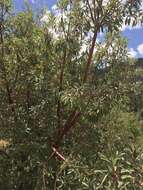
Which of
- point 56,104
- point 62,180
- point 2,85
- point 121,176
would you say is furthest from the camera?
point 2,85

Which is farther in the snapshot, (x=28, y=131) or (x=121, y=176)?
(x=28, y=131)

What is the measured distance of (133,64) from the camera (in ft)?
37.1

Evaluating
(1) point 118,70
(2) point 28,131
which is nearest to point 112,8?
(1) point 118,70

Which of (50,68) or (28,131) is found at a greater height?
(50,68)

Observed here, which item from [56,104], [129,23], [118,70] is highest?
[129,23]

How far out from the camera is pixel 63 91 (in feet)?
31.7

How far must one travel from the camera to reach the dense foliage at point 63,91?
9.80m

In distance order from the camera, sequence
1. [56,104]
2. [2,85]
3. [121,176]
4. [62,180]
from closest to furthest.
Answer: [121,176] → [62,180] → [56,104] → [2,85]

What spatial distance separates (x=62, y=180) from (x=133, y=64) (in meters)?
3.09

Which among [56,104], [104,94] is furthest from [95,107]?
[56,104]

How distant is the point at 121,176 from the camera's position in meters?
8.05

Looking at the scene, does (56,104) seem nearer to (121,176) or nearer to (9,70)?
(9,70)

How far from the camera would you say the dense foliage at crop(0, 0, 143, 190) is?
980cm

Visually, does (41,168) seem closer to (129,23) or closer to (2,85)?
(2,85)
